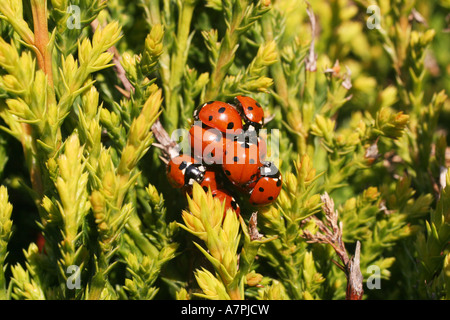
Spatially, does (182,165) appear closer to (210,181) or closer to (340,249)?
(210,181)

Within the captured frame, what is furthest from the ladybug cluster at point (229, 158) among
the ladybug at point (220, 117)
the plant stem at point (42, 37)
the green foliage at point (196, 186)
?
the plant stem at point (42, 37)

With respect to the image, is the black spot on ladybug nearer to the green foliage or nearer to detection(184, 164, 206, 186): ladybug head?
detection(184, 164, 206, 186): ladybug head

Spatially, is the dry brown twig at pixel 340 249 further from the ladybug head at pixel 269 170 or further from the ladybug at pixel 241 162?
the ladybug at pixel 241 162

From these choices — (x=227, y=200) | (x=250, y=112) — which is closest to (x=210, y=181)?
(x=227, y=200)

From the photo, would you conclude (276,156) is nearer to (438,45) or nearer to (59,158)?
(59,158)

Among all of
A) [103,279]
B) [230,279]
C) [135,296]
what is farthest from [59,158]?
[230,279]

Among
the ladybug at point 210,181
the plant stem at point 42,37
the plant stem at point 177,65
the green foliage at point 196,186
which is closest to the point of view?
the green foliage at point 196,186
